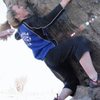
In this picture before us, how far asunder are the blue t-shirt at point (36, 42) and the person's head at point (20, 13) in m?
0.12

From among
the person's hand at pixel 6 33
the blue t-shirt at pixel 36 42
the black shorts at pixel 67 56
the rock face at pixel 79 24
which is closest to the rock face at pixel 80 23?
the rock face at pixel 79 24

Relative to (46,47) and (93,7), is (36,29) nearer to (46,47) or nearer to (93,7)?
(46,47)

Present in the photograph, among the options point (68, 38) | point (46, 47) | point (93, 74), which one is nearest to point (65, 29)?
point (68, 38)

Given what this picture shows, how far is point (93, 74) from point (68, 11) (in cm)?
117

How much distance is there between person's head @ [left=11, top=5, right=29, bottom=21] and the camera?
19.5 feet

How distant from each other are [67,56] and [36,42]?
0.50 m

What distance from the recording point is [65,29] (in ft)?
20.8

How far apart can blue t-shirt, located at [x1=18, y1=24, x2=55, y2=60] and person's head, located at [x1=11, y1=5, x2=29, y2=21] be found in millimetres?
118

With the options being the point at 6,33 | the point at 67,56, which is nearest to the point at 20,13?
the point at 6,33

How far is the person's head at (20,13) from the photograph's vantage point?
5934mm

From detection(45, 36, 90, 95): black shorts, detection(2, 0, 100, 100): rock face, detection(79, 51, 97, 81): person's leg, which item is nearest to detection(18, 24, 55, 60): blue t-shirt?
detection(45, 36, 90, 95): black shorts

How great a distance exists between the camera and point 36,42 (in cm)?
595

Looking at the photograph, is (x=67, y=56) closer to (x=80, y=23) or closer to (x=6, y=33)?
(x=80, y=23)

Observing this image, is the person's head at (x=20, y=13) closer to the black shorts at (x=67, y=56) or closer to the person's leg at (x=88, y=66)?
the black shorts at (x=67, y=56)
